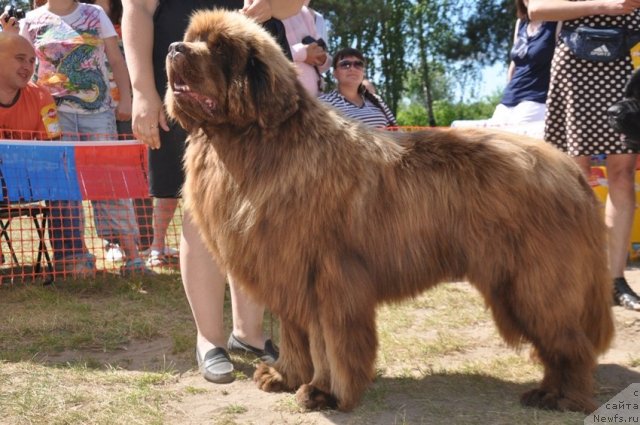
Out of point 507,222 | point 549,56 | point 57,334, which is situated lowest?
point 57,334

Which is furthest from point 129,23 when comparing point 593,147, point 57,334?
point 593,147

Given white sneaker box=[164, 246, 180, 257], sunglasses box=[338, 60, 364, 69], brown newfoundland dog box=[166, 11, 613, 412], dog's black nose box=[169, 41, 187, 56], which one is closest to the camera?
dog's black nose box=[169, 41, 187, 56]

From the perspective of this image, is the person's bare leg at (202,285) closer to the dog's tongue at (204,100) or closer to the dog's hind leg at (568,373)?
the dog's tongue at (204,100)

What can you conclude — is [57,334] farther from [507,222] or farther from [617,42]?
[617,42]

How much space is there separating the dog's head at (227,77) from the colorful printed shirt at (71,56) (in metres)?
3.26

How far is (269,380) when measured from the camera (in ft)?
10.9

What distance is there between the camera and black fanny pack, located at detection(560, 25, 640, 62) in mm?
4246

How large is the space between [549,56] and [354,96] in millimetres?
2284

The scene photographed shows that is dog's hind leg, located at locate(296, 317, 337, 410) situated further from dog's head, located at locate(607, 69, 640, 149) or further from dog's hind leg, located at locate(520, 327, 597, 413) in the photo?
dog's head, located at locate(607, 69, 640, 149)

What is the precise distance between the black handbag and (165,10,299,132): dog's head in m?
2.32

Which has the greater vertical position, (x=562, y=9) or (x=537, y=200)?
(x=562, y=9)

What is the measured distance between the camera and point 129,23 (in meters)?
3.42

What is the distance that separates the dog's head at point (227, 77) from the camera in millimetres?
2756

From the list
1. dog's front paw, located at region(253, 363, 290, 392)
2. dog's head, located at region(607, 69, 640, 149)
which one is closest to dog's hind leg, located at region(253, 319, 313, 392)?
dog's front paw, located at region(253, 363, 290, 392)
